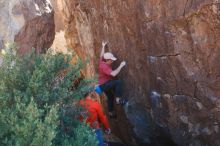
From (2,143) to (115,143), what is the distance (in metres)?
5.98

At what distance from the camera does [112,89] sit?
10328 mm

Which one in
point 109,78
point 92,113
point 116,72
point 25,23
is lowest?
point 92,113

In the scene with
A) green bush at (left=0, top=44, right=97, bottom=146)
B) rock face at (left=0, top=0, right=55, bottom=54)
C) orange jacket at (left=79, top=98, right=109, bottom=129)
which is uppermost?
rock face at (left=0, top=0, right=55, bottom=54)

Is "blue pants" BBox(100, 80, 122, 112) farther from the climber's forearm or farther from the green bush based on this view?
the green bush

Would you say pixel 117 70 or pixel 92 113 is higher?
pixel 117 70

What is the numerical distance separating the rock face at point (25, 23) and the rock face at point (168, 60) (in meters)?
1.25

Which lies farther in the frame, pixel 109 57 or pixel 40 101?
pixel 109 57

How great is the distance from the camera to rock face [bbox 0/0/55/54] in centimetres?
966

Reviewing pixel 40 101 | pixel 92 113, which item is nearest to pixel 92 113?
pixel 92 113

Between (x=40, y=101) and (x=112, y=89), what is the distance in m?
3.92

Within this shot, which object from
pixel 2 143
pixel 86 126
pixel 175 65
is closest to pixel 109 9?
pixel 175 65

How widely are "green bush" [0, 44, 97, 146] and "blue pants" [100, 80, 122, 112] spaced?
260cm

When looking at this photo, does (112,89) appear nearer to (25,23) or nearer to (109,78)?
(109,78)

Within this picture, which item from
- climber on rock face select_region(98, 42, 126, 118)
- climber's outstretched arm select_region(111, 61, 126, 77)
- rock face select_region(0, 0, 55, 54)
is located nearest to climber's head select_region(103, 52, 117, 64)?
climber on rock face select_region(98, 42, 126, 118)
